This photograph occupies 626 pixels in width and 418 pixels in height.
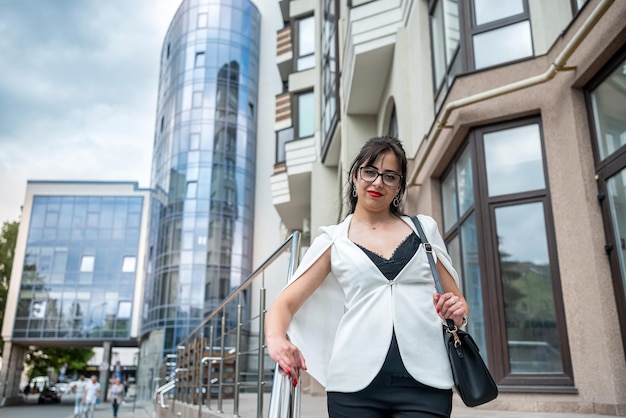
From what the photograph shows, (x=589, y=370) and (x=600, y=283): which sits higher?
(x=600, y=283)

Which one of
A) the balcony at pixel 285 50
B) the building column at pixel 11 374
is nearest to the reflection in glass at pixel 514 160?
the balcony at pixel 285 50

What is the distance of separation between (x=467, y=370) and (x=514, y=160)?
5105 millimetres

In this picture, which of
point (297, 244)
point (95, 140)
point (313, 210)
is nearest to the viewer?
point (297, 244)

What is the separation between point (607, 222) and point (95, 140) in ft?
78.5

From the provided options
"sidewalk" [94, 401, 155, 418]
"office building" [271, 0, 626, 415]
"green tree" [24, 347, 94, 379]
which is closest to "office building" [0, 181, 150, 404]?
"green tree" [24, 347, 94, 379]

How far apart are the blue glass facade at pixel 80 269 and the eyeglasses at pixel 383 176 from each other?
39.5 metres

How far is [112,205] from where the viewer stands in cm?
4138

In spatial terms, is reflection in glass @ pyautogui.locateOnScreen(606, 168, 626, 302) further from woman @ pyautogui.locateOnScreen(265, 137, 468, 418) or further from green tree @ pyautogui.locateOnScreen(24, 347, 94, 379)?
green tree @ pyautogui.locateOnScreen(24, 347, 94, 379)

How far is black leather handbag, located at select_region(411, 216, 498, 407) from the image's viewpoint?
1.48 m

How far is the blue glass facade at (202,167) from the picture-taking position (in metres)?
33.3

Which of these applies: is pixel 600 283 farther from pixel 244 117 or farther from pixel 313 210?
pixel 244 117

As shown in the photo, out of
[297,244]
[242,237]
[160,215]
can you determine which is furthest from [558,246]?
[160,215]

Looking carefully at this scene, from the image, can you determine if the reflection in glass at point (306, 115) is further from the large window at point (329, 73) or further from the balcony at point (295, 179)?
the large window at point (329, 73)

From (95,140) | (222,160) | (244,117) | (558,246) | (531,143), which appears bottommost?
(558,246)
